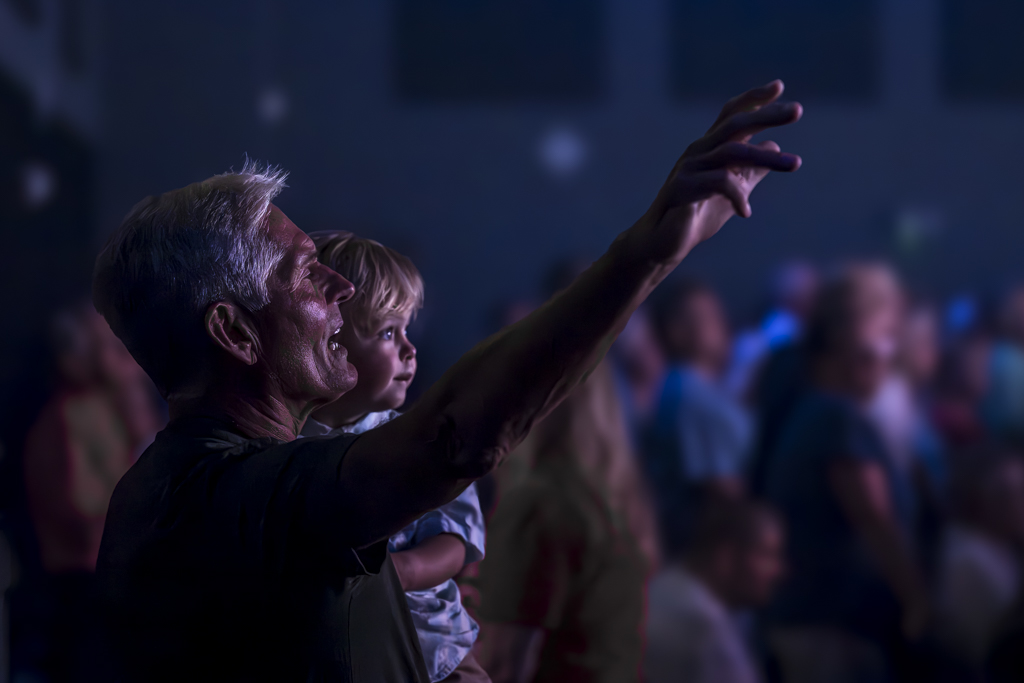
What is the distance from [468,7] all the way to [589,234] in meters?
1.82

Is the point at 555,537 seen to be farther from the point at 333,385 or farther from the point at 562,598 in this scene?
the point at 333,385

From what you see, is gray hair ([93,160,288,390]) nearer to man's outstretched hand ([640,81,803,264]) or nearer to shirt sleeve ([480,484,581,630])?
man's outstretched hand ([640,81,803,264])

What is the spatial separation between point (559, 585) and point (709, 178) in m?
1.34

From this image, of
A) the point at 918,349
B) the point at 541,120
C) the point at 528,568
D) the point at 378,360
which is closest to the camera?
the point at 378,360

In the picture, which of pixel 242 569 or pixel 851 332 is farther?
pixel 851 332

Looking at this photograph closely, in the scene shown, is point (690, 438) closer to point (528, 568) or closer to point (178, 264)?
point (528, 568)

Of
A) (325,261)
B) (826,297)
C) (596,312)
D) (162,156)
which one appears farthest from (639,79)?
(596,312)

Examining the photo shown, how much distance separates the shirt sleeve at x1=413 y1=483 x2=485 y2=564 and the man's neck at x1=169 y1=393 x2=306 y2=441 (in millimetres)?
392

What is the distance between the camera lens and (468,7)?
6.21m

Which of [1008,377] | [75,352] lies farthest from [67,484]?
[1008,377]

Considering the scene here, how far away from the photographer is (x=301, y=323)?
34.0 inches

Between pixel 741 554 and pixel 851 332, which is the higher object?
pixel 851 332

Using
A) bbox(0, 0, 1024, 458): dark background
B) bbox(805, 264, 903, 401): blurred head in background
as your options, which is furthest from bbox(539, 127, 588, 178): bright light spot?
bbox(805, 264, 903, 401): blurred head in background

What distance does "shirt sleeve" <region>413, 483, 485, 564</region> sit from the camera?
48.9 inches
